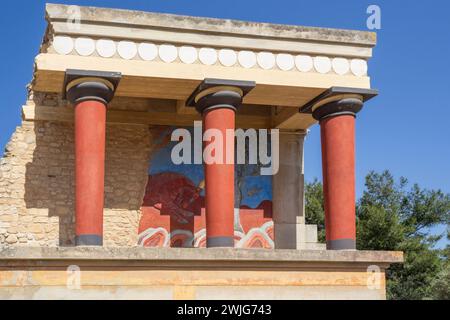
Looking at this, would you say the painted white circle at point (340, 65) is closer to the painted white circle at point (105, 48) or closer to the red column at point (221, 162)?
the red column at point (221, 162)

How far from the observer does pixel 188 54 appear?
12812 mm

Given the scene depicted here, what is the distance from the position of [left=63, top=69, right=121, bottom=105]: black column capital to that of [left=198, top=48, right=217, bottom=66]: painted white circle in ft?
5.12

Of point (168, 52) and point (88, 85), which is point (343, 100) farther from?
point (88, 85)

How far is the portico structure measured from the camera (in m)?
10.2

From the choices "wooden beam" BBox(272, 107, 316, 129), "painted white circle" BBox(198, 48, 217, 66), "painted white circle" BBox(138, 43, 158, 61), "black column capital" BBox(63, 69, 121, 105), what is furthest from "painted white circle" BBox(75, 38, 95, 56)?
"wooden beam" BBox(272, 107, 316, 129)

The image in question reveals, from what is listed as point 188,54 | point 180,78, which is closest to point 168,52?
point 188,54

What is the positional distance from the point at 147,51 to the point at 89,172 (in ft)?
7.86

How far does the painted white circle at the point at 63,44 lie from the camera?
1216 cm

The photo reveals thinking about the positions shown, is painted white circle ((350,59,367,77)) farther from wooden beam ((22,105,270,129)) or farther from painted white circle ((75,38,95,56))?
painted white circle ((75,38,95,56))

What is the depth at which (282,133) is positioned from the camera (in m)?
15.7

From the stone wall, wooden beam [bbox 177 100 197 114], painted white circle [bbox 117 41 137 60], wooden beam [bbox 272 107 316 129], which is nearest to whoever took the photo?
painted white circle [bbox 117 41 137 60]

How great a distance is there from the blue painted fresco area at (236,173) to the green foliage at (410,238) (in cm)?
1213

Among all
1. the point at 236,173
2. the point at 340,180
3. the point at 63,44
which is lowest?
the point at 340,180
